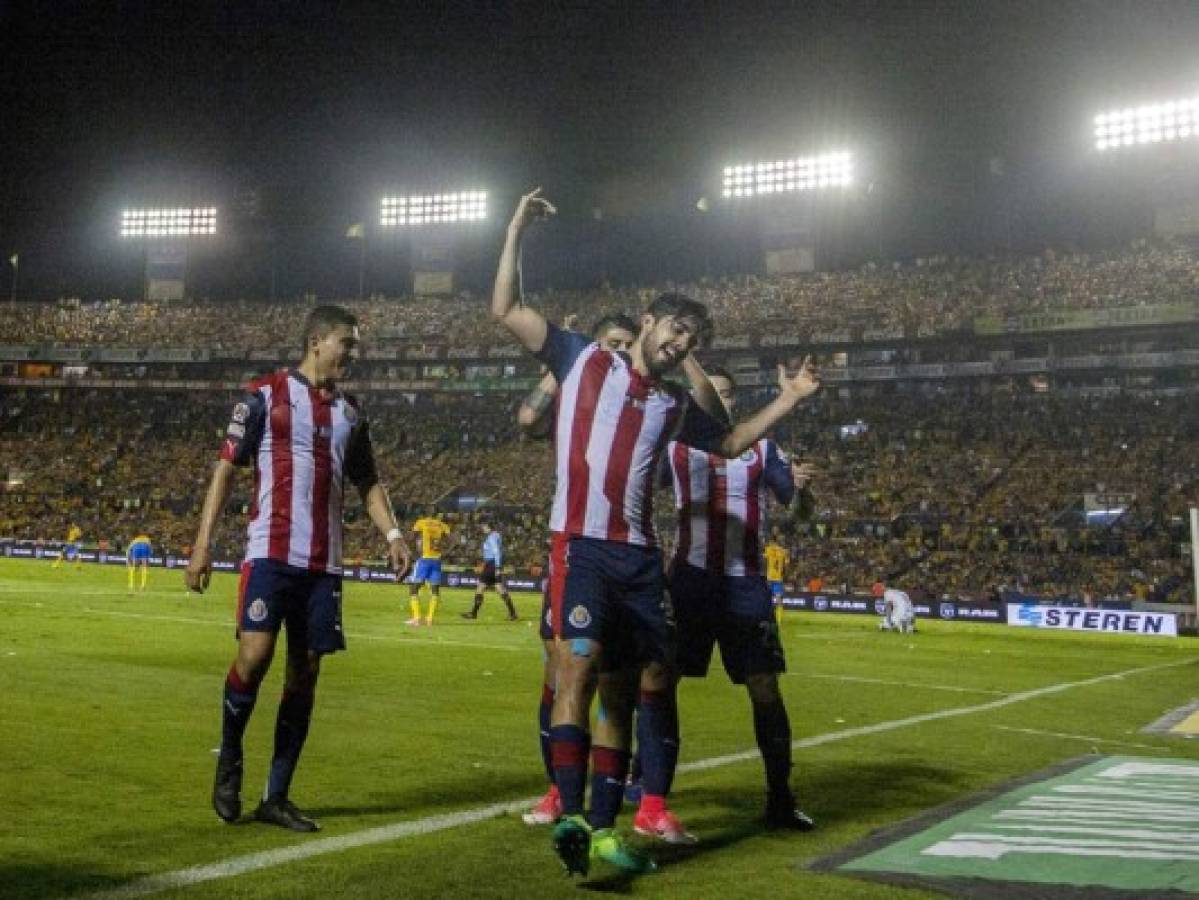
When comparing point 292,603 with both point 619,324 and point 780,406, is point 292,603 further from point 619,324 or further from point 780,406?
point 780,406

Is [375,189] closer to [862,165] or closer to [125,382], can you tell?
[125,382]

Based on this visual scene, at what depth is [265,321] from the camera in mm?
64312

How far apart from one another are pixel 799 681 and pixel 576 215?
51.8 meters

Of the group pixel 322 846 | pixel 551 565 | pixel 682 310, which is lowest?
pixel 322 846

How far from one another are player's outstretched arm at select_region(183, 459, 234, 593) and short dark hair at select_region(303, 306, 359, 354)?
2.46 feet

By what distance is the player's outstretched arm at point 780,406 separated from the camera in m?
4.90

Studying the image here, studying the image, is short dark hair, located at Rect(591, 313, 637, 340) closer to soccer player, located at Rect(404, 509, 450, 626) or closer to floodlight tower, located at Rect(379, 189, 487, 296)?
soccer player, located at Rect(404, 509, 450, 626)

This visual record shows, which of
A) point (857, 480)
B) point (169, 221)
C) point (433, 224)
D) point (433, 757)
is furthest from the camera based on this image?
point (169, 221)

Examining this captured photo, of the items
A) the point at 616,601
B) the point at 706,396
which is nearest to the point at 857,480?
the point at 706,396

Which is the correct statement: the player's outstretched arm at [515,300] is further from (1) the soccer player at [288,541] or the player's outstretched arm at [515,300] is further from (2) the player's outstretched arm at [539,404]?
(1) the soccer player at [288,541]

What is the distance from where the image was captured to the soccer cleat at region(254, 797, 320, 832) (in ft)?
16.8

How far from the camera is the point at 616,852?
13.9 feet

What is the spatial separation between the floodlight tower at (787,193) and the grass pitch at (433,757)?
3890cm

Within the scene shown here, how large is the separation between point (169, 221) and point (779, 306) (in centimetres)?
3762
